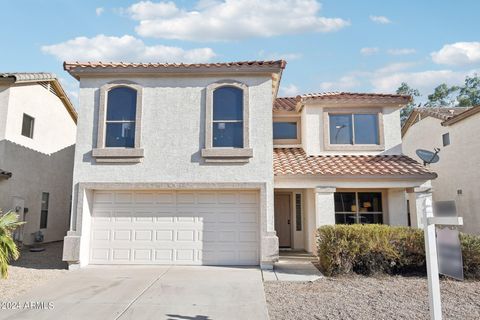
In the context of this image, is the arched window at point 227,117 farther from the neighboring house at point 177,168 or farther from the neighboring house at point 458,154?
the neighboring house at point 458,154

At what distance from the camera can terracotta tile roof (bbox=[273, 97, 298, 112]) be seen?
16031 millimetres

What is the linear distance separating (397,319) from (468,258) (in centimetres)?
427

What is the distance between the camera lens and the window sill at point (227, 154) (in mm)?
11461

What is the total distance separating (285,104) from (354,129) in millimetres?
3438

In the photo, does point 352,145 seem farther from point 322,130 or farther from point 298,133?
point 298,133

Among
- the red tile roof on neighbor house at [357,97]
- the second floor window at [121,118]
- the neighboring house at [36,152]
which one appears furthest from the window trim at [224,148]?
the neighboring house at [36,152]

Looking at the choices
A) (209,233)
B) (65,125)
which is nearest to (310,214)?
(209,233)

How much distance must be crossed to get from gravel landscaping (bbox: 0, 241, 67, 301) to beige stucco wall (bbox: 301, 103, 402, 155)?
33.0ft

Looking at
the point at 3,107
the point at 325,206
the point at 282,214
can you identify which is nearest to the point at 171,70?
the point at 325,206

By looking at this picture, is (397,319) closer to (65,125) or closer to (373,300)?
(373,300)

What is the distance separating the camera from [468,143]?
57.9ft

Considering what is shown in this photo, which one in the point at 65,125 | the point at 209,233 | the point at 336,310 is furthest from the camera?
the point at 65,125

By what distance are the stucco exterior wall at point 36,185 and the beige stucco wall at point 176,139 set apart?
5.47m

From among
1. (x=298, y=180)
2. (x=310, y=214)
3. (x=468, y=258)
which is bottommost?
(x=468, y=258)
